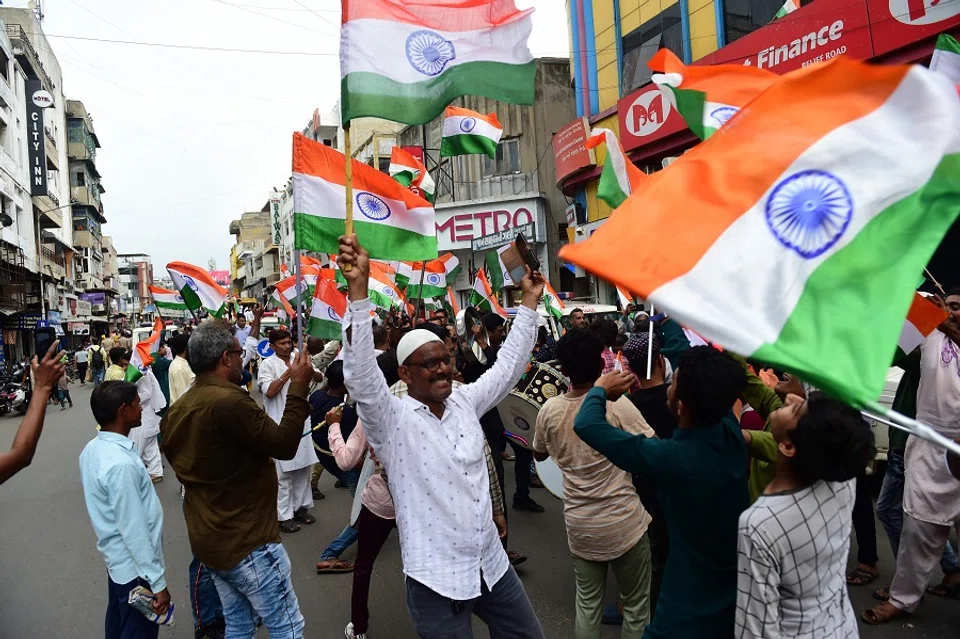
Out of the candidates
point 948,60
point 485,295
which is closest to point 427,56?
point 948,60

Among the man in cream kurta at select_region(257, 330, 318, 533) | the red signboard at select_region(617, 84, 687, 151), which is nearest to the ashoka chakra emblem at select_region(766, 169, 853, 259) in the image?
the man in cream kurta at select_region(257, 330, 318, 533)

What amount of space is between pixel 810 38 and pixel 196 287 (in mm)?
11901

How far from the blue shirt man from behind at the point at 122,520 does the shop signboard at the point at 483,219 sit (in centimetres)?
2512

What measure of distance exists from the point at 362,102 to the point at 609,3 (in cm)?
1965

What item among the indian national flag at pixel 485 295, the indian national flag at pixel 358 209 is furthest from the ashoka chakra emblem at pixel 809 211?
the indian national flag at pixel 485 295

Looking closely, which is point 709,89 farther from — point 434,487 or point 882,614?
point 882,614

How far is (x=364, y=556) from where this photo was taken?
425cm

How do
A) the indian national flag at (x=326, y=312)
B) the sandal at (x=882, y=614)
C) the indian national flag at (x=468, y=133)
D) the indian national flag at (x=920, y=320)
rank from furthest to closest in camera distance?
the indian national flag at (x=326, y=312), the indian national flag at (x=468, y=133), the sandal at (x=882, y=614), the indian national flag at (x=920, y=320)

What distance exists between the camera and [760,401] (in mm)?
3355

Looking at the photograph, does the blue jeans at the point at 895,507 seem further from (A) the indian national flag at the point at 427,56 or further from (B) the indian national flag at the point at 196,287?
(B) the indian national flag at the point at 196,287

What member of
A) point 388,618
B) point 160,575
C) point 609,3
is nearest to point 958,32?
point 609,3

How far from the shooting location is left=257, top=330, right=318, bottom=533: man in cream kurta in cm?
660

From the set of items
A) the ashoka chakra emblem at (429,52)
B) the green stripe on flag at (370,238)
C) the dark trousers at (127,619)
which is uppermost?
the ashoka chakra emblem at (429,52)

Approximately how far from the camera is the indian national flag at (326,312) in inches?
299
